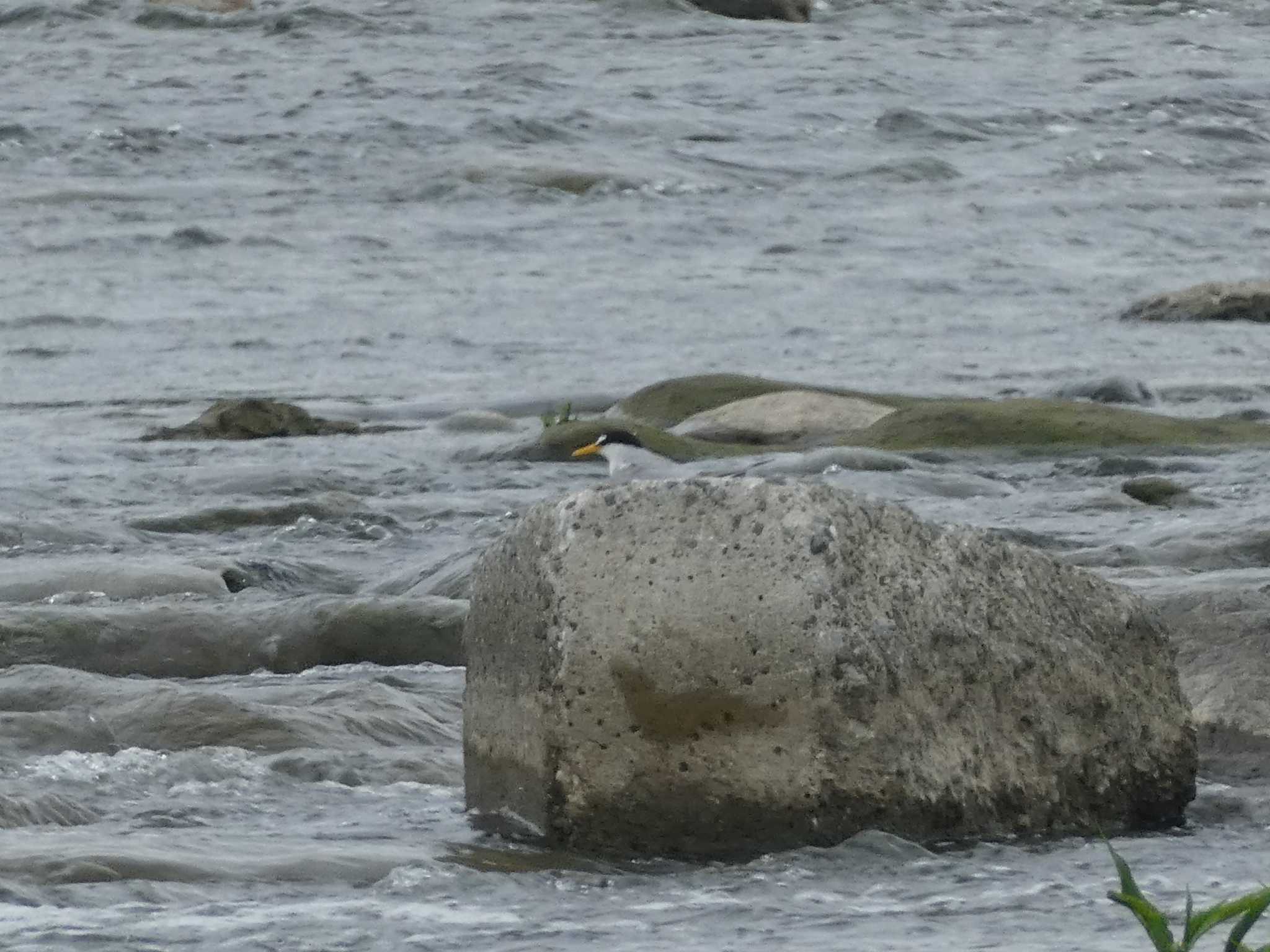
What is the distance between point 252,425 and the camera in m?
12.2

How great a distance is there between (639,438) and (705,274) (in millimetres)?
7719

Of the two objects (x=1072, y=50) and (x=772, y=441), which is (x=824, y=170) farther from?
(x=772, y=441)

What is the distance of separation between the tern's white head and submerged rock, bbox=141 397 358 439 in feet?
6.14

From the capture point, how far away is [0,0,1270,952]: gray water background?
4.53 metres

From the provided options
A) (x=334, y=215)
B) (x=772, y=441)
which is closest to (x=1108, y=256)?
(x=334, y=215)

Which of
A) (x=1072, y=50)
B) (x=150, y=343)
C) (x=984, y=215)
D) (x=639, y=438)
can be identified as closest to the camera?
(x=639, y=438)

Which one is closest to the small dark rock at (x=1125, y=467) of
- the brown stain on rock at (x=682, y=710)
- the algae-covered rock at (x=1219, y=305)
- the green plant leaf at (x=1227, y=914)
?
the algae-covered rock at (x=1219, y=305)

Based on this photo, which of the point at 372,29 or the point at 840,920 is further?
the point at 372,29

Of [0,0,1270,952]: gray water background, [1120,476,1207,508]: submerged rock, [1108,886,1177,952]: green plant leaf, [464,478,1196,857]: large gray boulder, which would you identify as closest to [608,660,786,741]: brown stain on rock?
[464,478,1196,857]: large gray boulder

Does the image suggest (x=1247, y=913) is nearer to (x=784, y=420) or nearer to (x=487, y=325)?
(x=784, y=420)

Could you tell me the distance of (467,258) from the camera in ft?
62.5

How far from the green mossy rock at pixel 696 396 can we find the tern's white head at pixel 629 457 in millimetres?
1086

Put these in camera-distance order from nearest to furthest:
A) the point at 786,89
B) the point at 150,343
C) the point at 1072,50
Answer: the point at 150,343 → the point at 786,89 → the point at 1072,50

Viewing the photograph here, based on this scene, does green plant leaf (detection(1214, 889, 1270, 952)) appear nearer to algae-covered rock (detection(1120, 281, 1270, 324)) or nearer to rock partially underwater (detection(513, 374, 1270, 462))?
rock partially underwater (detection(513, 374, 1270, 462))
